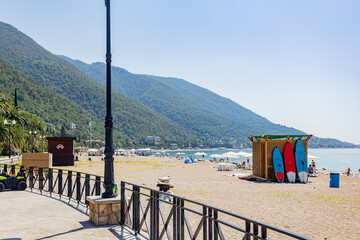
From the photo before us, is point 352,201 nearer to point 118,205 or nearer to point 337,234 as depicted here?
point 337,234

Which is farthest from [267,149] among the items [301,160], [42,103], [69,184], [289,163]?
[42,103]

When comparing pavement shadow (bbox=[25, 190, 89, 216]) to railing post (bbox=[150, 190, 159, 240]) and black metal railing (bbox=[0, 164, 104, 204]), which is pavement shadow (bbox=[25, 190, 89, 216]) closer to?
black metal railing (bbox=[0, 164, 104, 204])

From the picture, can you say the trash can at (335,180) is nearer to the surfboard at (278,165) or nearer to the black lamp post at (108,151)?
the surfboard at (278,165)

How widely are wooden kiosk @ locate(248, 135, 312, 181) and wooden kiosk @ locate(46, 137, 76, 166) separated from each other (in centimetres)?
1960

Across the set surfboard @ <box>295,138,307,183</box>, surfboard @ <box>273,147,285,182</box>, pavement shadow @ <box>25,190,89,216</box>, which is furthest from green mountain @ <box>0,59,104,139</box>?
pavement shadow @ <box>25,190,89,216</box>

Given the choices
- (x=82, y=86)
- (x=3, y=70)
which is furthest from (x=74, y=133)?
A: (x=82, y=86)

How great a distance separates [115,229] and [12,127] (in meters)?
40.2

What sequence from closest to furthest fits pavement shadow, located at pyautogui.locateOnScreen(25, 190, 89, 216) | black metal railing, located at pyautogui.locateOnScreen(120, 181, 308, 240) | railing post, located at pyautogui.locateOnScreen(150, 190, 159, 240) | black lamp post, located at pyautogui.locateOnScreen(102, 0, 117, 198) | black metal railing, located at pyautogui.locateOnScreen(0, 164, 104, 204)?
black metal railing, located at pyautogui.locateOnScreen(120, 181, 308, 240), railing post, located at pyautogui.locateOnScreen(150, 190, 159, 240), black lamp post, located at pyautogui.locateOnScreen(102, 0, 117, 198), pavement shadow, located at pyautogui.locateOnScreen(25, 190, 89, 216), black metal railing, located at pyautogui.locateOnScreen(0, 164, 104, 204)

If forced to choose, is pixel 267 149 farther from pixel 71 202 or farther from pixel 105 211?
pixel 105 211

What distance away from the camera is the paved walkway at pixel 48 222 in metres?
6.56

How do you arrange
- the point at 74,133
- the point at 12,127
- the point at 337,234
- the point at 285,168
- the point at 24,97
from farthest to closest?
the point at 74,133 < the point at 24,97 < the point at 12,127 < the point at 285,168 < the point at 337,234

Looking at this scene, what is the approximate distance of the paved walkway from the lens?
21.5 ft

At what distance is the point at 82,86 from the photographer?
7525 inches

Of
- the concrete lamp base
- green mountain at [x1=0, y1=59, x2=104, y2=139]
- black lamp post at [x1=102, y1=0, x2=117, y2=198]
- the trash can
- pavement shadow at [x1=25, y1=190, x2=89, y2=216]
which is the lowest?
the trash can
